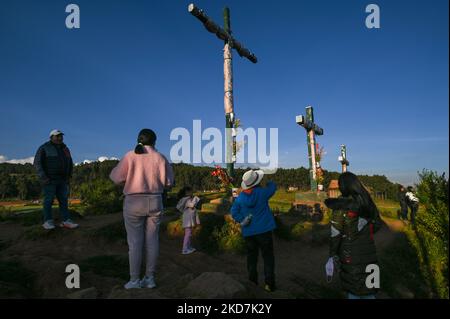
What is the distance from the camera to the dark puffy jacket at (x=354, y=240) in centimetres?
337

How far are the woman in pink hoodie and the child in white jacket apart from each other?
2.73 metres

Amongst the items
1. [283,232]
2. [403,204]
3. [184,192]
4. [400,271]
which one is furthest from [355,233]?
[403,204]

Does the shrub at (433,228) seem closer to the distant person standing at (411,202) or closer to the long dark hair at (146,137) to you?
the distant person standing at (411,202)

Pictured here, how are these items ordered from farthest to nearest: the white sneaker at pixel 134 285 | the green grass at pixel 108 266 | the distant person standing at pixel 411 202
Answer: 1. the distant person standing at pixel 411 202
2. the green grass at pixel 108 266
3. the white sneaker at pixel 134 285

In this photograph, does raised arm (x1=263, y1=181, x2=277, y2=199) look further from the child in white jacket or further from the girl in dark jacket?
the child in white jacket

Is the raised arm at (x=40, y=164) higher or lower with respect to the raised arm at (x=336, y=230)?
higher

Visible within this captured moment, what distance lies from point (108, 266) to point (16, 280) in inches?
52.2

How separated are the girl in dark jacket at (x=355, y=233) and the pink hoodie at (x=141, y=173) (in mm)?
2103

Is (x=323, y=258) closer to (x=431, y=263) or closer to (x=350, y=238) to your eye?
(x=431, y=263)

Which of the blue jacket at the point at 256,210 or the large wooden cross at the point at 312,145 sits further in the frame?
the large wooden cross at the point at 312,145

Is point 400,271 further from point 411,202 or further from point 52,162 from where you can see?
point 52,162

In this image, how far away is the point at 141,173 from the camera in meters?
3.71

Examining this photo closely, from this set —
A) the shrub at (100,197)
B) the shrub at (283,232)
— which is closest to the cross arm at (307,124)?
the shrub at (283,232)
